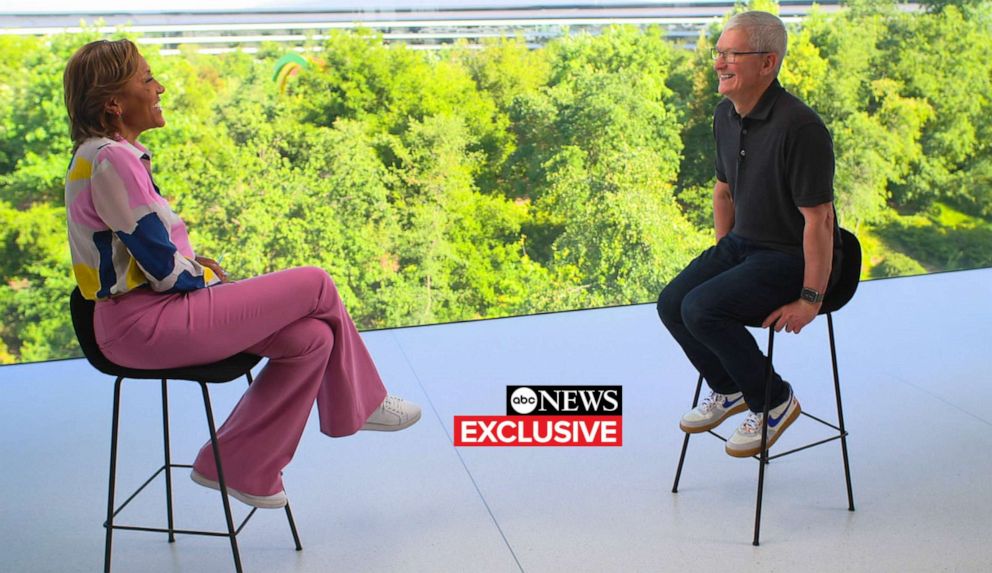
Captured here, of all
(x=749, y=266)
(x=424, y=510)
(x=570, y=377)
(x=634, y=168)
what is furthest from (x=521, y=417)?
(x=634, y=168)

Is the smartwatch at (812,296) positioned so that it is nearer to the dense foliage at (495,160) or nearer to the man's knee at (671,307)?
the man's knee at (671,307)

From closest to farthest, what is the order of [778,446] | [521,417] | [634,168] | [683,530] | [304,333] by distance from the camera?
1. [304,333]
2. [683,530]
3. [778,446]
4. [521,417]
5. [634,168]

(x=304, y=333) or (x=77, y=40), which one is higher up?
(x=77, y=40)

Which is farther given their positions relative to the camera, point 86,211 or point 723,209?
point 723,209

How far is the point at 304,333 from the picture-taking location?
2643mm

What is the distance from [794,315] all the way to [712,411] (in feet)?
1.29

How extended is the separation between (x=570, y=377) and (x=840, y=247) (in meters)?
1.48

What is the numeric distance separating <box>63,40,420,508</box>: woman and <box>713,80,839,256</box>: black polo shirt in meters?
1.12

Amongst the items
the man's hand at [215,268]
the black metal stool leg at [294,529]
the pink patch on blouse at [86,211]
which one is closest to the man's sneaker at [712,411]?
the black metal stool leg at [294,529]

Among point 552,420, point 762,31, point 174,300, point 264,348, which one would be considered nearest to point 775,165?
point 762,31

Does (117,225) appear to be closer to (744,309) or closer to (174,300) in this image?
(174,300)

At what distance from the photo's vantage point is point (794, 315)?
9.34 feet

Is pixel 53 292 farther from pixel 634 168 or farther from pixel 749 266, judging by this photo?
pixel 749 266

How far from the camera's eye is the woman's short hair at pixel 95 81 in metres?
2.45
